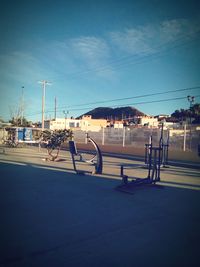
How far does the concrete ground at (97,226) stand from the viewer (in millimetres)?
3074

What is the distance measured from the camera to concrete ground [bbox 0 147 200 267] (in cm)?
307

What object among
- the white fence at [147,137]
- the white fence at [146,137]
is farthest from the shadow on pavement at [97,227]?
the white fence at [147,137]

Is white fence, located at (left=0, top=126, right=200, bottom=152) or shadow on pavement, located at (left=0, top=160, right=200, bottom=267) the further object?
white fence, located at (left=0, top=126, right=200, bottom=152)

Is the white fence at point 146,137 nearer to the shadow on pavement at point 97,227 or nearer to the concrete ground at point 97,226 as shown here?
the concrete ground at point 97,226

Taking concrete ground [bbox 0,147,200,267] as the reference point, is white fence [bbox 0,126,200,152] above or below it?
above

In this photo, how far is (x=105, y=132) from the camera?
2470 centimetres

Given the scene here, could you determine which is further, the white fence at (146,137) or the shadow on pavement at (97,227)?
the white fence at (146,137)


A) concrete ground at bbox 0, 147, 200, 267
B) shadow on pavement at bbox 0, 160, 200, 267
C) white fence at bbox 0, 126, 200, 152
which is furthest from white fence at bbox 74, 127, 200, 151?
shadow on pavement at bbox 0, 160, 200, 267

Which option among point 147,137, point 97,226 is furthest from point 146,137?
point 97,226

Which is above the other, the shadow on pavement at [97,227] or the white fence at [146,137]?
the white fence at [146,137]

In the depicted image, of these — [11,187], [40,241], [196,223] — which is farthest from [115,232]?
[11,187]

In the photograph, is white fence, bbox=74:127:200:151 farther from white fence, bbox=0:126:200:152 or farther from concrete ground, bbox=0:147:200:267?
concrete ground, bbox=0:147:200:267

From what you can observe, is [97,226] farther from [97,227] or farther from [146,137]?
[146,137]

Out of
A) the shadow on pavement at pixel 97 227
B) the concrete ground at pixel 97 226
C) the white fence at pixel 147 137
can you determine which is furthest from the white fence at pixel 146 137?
the shadow on pavement at pixel 97 227
